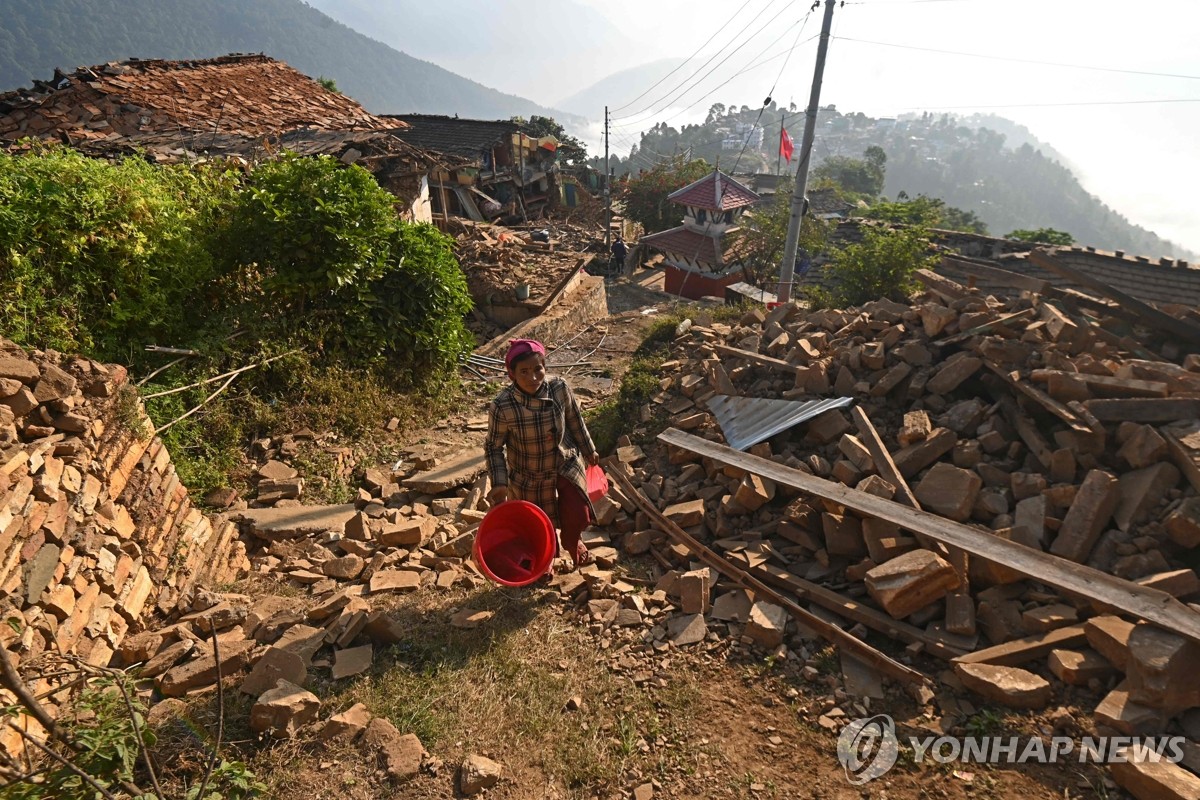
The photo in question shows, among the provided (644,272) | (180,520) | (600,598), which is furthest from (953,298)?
(644,272)

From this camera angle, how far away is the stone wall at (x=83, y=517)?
9.04 feet

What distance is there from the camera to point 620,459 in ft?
19.7

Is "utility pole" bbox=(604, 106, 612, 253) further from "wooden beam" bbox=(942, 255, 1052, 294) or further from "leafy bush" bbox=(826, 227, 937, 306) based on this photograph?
"wooden beam" bbox=(942, 255, 1052, 294)

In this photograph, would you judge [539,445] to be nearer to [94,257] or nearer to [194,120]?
[94,257]

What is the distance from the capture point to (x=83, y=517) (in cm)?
318

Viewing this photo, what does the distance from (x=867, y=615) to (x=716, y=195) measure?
16.2 metres

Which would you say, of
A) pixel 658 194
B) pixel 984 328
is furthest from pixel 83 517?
pixel 658 194

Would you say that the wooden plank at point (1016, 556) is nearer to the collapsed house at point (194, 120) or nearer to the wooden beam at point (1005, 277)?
the wooden beam at point (1005, 277)

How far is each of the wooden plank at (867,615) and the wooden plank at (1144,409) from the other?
2.40m

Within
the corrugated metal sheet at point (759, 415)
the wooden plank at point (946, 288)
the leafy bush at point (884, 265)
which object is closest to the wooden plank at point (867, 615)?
the corrugated metal sheet at point (759, 415)

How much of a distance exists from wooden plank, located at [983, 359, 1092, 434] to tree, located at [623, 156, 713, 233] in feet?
74.1

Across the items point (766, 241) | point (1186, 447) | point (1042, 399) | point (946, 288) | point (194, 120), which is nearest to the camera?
point (1186, 447)

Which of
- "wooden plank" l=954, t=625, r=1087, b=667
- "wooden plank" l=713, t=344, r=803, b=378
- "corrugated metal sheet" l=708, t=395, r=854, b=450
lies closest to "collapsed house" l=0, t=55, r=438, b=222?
"wooden plank" l=713, t=344, r=803, b=378

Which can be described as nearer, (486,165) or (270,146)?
(270,146)
